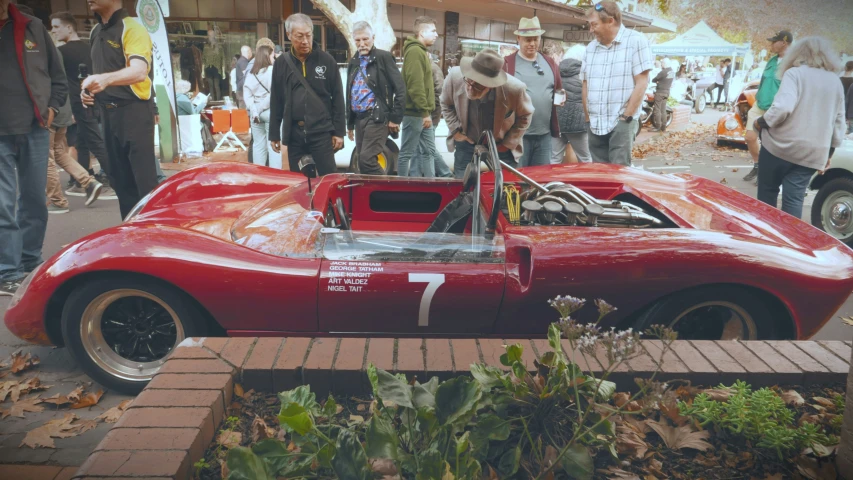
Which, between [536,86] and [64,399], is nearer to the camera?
[64,399]

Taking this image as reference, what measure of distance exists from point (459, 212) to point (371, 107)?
3.04 meters

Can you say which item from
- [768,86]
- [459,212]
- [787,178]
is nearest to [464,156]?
[459,212]

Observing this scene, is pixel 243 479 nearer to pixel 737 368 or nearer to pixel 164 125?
pixel 737 368

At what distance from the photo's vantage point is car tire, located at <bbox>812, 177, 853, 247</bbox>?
18.6 ft

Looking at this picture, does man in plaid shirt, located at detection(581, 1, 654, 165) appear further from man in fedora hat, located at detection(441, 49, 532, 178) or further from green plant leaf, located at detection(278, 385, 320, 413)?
green plant leaf, located at detection(278, 385, 320, 413)

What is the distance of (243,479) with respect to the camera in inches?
54.4

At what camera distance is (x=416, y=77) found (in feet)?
21.2

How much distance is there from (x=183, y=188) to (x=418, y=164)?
12.3 ft

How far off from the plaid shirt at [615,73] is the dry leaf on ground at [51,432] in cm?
471

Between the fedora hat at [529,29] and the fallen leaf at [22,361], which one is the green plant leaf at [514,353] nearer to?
the fallen leaf at [22,361]

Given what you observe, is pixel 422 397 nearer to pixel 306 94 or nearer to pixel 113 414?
pixel 113 414

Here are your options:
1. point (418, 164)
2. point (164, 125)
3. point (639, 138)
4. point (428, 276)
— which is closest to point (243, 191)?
point (428, 276)

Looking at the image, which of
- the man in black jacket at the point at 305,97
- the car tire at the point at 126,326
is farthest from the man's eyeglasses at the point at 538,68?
the car tire at the point at 126,326

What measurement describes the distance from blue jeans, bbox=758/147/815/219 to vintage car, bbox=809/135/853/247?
1.11m
